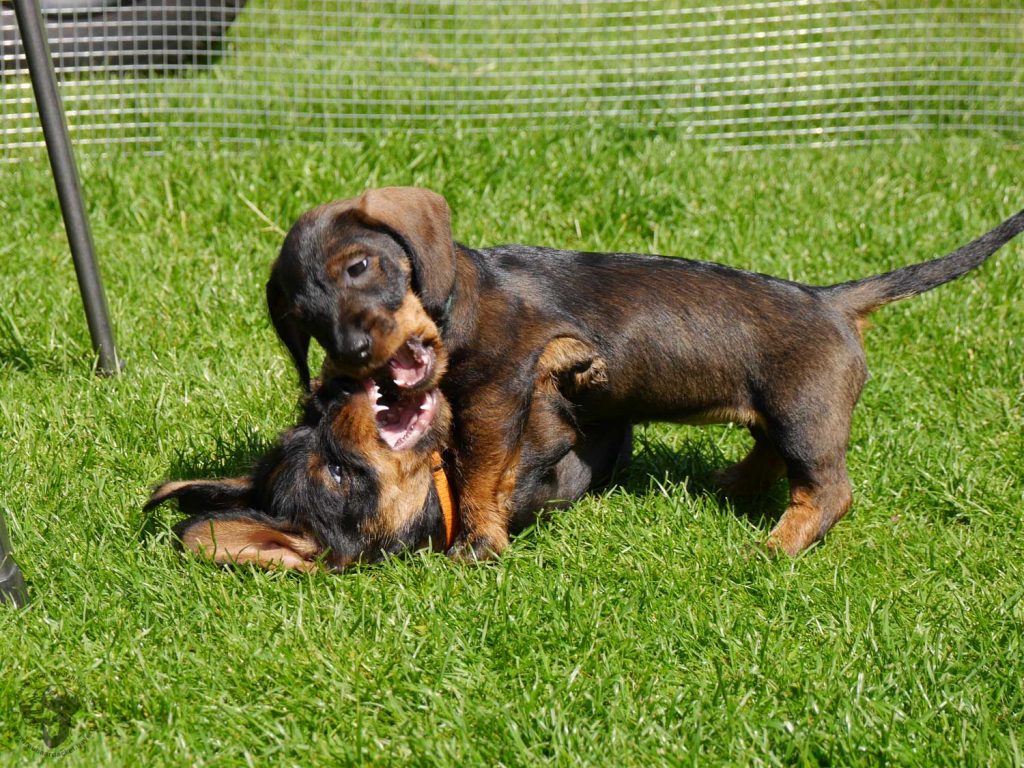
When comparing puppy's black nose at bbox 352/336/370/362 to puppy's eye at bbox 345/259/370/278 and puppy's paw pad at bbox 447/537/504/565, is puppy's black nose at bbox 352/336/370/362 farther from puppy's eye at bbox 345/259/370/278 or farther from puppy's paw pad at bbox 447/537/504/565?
puppy's paw pad at bbox 447/537/504/565

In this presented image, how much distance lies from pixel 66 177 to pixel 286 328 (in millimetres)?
1490

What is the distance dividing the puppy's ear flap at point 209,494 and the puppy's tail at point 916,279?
2.15 metres

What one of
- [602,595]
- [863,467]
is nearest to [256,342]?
[602,595]

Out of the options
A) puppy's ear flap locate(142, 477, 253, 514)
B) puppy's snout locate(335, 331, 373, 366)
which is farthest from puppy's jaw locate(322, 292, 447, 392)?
puppy's ear flap locate(142, 477, 253, 514)

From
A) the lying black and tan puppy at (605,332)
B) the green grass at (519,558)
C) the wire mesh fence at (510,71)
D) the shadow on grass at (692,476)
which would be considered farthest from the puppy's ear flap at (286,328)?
the wire mesh fence at (510,71)

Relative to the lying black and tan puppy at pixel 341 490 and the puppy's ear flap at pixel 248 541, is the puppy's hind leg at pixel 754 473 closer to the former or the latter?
the lying black and tan puppy at pixel 341 490

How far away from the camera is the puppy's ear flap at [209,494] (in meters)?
3.66

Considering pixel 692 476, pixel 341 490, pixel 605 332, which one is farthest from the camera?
pixel 692 476

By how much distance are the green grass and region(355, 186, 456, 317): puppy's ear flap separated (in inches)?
33.4

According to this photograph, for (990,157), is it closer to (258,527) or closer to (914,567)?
(914,567)

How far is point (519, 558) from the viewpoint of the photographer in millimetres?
3936

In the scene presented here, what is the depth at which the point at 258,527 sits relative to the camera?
3.68 meters

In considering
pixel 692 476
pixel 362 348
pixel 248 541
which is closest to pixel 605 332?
pixel 692 476

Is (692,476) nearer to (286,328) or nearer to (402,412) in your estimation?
(402,412)
